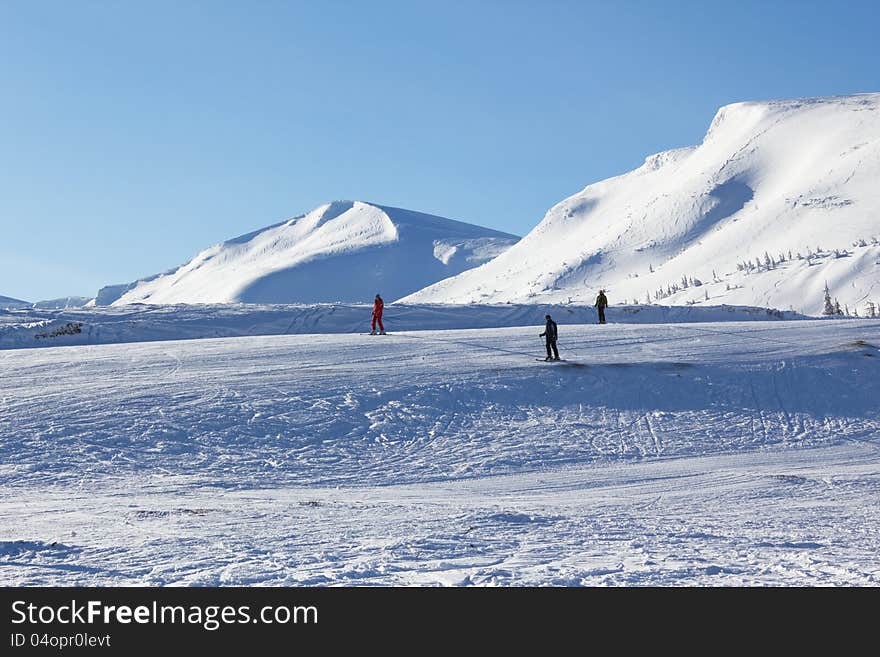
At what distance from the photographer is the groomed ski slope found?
397 inches

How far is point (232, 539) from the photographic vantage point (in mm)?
11203

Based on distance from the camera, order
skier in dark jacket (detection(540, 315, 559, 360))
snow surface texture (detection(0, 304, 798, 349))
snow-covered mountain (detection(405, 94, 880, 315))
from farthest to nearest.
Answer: snow-covered mountain (detection(405, 94, 880, 315)) → snow surface texture (detection(0, 304, 798, 349)) → skier in dark jacket (detection(540, 315, 559, 360))

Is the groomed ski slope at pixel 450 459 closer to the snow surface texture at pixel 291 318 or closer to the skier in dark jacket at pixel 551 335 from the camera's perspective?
the skier in dark jacket at pixel 551 335

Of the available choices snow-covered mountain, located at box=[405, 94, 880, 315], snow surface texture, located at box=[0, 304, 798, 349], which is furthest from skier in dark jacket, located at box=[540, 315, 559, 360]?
snow-covered mountain, located at box=[405, 94, 880, 315]

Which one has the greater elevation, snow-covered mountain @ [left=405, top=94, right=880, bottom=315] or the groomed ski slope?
snow-covered mountain @ [left=405, top=94, right=880, bottom=315]

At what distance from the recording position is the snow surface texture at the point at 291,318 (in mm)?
42688

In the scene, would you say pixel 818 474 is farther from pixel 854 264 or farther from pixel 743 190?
pixel 743 190

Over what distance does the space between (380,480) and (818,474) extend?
8.83 metres

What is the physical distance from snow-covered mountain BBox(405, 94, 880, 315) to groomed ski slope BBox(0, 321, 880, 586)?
3026 inches

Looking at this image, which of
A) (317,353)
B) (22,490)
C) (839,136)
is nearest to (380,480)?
(22,490)

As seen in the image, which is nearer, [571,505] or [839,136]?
[571,505]

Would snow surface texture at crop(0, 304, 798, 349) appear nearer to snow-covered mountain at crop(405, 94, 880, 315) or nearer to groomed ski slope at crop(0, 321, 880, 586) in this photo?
groomed ski slope at crop(0, 321, 880, 586)

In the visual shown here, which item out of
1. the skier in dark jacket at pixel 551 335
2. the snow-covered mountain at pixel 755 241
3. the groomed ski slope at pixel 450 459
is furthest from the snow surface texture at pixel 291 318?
the snow-covered mountain at pixel 755 241

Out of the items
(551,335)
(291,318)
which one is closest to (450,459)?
(551,335)
